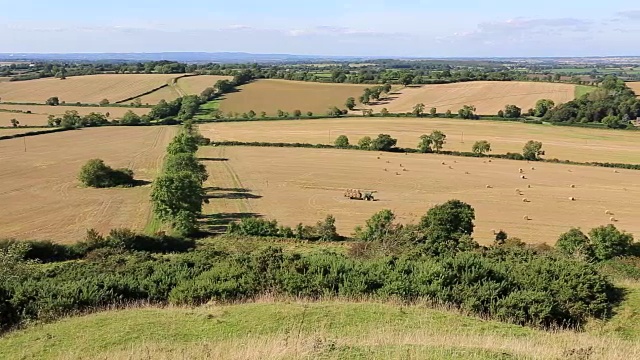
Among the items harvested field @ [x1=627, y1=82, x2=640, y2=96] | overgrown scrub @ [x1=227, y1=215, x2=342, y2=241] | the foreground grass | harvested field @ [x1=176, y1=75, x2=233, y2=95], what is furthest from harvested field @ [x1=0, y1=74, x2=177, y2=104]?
the foreground grass

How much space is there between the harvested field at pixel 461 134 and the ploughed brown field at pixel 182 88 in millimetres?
36508

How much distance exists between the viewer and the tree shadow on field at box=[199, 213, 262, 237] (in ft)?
143

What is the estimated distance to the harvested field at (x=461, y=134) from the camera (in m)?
82.0

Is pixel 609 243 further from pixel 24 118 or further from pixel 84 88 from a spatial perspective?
pixel 84 88

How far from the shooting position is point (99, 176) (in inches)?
2307

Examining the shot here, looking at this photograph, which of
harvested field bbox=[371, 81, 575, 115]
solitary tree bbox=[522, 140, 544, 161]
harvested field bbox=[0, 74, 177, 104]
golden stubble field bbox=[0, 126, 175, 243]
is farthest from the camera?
harvested field bbox=[0, 74, 177, 104]

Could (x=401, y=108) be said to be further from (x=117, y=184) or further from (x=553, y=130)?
(x=117, y=184)

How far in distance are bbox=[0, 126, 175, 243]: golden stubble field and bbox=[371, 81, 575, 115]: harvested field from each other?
6069 cm

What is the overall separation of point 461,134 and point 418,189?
41796mm

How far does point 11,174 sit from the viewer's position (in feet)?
210

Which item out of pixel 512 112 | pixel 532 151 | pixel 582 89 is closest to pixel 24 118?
pixel 532 151

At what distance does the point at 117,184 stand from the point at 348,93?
91116 mm

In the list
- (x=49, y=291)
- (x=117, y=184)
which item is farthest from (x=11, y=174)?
(x=49, y=291)

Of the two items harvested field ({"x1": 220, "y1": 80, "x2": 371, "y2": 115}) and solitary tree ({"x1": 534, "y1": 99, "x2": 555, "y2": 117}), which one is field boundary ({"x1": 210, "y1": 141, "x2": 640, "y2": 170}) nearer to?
harvested field ({"x1": 220, "y1": 80, "x2": 371, "y2": 115})
